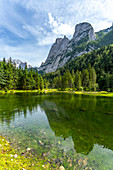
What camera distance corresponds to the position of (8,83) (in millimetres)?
82875

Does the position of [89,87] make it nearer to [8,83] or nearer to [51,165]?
[8,83]

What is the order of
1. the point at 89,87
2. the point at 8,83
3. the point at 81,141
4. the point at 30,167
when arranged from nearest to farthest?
1. the point at 30,167
2. the point at 81,141
3. the point at 8,83
4. the point at 89,87

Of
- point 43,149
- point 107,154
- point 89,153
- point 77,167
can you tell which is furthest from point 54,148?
point 107,154

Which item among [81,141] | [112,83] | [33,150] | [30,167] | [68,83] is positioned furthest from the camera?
[68,83]

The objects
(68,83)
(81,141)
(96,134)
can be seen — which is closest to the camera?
(81,141)

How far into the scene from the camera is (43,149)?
339 inches

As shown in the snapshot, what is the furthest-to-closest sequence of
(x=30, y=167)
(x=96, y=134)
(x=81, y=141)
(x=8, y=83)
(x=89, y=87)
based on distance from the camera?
(x=89, y=87) → (x=8, y=83) → (x=96, y=134) → (x=81, y=141) → (x=30, y=167)

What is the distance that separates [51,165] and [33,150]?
2.44m

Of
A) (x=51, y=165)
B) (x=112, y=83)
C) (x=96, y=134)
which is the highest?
(x=112, y=83)

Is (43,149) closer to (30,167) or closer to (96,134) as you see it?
(30,167)

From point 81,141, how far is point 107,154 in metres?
2.76

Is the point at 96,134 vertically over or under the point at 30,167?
under

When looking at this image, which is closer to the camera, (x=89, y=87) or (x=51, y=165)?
(x=51, y=165)

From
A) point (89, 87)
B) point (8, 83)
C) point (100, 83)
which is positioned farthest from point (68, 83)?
point (8, 83)
